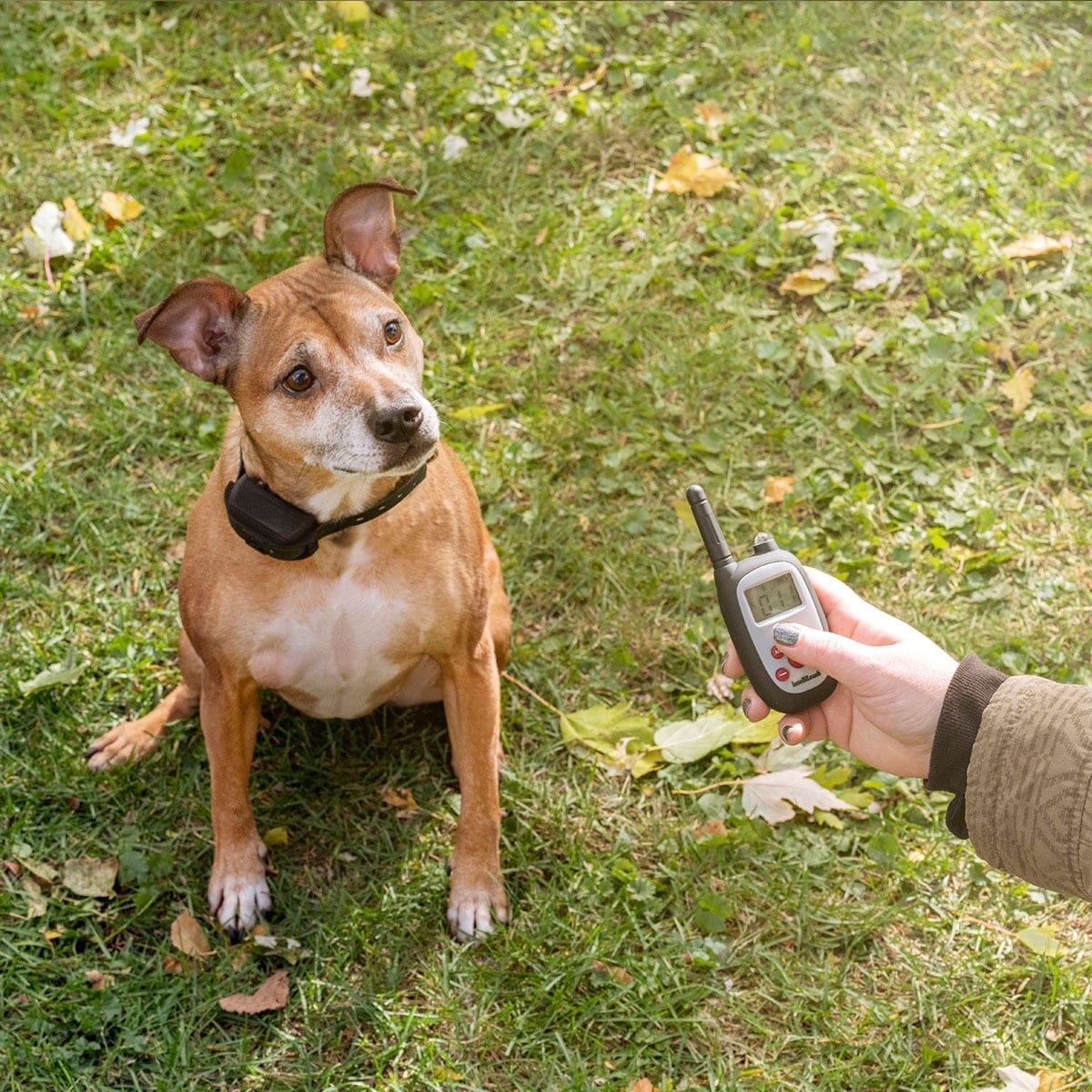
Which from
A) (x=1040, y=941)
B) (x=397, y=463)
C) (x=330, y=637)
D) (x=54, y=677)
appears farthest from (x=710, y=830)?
(x=54, y=677)

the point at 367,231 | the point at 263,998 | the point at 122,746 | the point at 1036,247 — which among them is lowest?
the point at 263,998

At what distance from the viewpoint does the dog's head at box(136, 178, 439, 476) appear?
10.9ft

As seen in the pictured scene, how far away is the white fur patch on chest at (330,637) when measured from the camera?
3.63 metres

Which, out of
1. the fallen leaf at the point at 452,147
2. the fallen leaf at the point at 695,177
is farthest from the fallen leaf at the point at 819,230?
the fallen leaf at the point at 452,147

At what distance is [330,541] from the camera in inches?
142

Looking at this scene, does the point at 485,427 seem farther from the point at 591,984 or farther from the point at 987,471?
the point at 591,984

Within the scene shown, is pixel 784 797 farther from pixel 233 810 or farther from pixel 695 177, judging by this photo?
pixel 695 177

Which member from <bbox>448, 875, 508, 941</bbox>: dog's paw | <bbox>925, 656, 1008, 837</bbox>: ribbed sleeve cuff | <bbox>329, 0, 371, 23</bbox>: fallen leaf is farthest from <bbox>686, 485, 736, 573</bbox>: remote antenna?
<bbox>329, 0, 371, 23</bbox>: fallen leaf

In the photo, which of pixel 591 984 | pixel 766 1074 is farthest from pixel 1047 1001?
pixel 591 984

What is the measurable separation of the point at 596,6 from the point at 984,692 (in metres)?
4.94

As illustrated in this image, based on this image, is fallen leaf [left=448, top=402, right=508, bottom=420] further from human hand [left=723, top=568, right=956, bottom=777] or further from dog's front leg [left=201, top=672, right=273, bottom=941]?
human hand [left=723, top=568, right=956, bottom=777]

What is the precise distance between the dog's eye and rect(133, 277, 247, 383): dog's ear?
0.22m

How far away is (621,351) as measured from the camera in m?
5.43

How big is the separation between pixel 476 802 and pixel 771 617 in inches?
46.8
